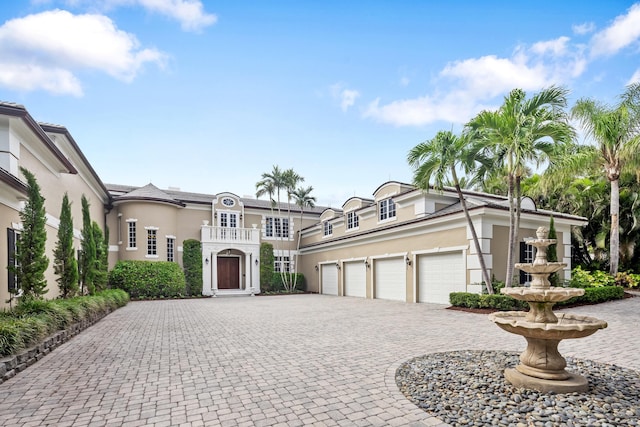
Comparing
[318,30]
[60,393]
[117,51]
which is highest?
[318,30]

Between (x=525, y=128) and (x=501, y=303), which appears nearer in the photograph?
(x=525, y=128)

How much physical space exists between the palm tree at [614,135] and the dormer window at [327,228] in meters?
14.9

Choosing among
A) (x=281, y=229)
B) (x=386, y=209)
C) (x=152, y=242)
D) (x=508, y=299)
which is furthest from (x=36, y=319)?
(x=281, y=229)

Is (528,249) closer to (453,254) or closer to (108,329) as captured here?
(453,254)

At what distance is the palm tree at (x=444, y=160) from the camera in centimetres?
1205

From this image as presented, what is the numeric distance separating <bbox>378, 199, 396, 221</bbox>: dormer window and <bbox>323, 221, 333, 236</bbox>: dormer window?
619 cm

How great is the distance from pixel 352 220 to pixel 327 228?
3494 mm

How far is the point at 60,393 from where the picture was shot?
4625mm

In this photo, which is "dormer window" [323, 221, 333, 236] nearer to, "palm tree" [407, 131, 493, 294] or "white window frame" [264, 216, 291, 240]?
"white window frame" [264, 216, 291, 240]

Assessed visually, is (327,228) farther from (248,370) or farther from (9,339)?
(9,339)

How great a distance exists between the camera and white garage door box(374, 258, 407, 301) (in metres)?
16.8

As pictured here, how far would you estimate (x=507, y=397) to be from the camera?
13.7 ft

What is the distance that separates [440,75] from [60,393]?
13084mm

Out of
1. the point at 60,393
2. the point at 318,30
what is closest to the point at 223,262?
the point at 318,30
